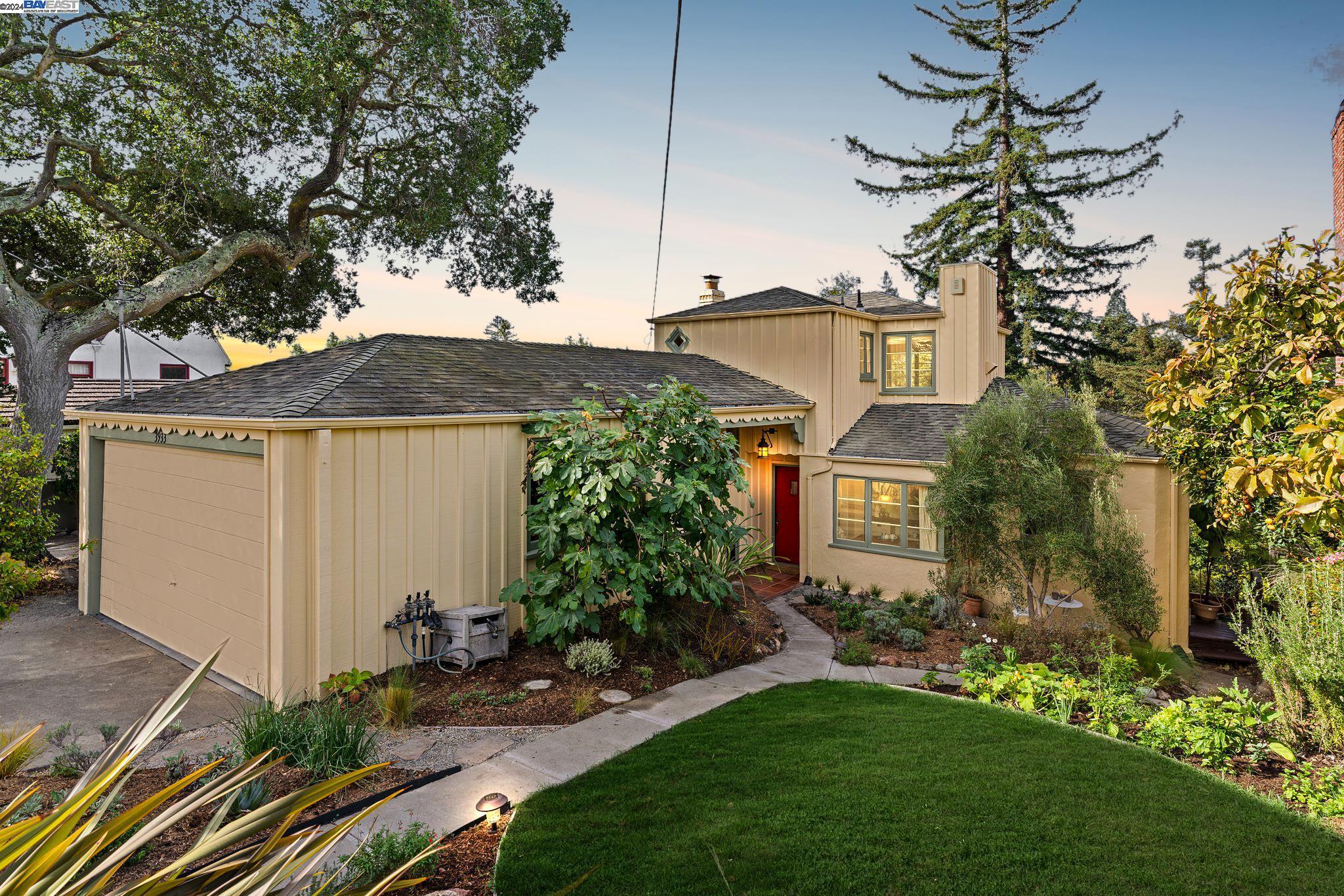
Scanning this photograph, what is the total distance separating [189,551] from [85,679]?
1578mm

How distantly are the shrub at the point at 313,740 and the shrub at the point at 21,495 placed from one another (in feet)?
9.16

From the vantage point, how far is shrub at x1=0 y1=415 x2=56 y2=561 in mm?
5762

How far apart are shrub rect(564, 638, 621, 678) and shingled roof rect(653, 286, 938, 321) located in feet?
26.3

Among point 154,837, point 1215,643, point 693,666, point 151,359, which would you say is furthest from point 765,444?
point 151,359

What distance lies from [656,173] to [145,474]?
26.8ft

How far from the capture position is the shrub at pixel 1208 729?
554 cm

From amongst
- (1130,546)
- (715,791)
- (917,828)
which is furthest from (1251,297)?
(715,791)

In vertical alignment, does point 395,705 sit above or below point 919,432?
below

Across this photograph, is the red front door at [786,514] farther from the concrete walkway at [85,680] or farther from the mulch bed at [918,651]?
the concrete walkway at [85,680]

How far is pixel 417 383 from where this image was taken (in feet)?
26.9

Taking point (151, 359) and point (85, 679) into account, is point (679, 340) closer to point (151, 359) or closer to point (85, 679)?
point (85, 679)

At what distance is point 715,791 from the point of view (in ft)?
15.9

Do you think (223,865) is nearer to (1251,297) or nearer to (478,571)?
(478,571)

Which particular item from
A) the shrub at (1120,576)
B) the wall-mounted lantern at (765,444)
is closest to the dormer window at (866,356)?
the wall-mounted lantern at (765,444)
